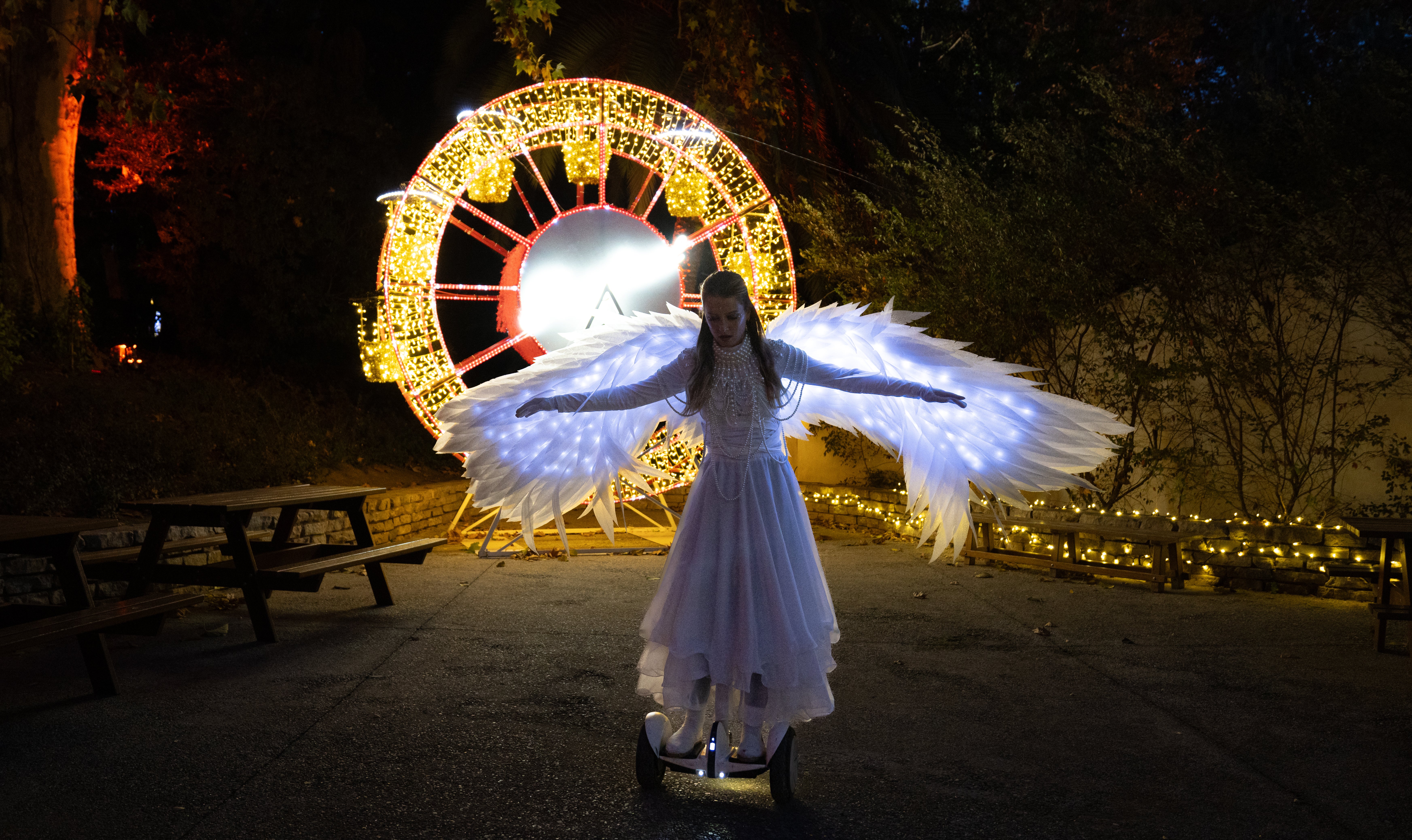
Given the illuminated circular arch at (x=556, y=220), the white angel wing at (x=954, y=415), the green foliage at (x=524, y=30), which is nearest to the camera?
the white angel wing at (x=954, y=415)

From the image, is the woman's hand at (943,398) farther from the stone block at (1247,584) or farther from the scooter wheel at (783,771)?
the stone block at (1247,584)

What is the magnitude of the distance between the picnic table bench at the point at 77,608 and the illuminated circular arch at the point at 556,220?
4125mm

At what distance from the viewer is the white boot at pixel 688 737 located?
10.8 feet

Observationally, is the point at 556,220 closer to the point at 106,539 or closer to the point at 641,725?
the point at 106,539

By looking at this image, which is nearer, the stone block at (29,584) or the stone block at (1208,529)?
the stone block at (29,584)

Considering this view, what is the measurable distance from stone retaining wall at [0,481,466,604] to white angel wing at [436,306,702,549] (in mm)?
2112

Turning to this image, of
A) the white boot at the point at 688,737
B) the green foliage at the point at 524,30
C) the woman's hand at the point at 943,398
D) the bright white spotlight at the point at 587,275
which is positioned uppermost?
the green foliage at the point at 524,30

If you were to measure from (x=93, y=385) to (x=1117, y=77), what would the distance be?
47.4 feet

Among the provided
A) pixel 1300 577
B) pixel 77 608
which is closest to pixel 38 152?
pixel 77 608

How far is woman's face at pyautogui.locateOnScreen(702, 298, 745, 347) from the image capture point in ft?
10.9

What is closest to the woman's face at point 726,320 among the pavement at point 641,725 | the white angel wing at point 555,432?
the white angel wing at point 555,432

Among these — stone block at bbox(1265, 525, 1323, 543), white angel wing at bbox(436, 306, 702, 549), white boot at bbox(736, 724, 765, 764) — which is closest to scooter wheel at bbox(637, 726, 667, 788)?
white boot at bbox(736, 724, 765, 764)

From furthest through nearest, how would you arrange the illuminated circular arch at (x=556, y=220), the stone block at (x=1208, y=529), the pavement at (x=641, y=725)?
1. the illuminated circular arch at (x=556, y=220)
2. the stone block at (x=1208, y=529)
3. the pavement at (x=641, y=725)

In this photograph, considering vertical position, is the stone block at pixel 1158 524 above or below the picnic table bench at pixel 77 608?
above
